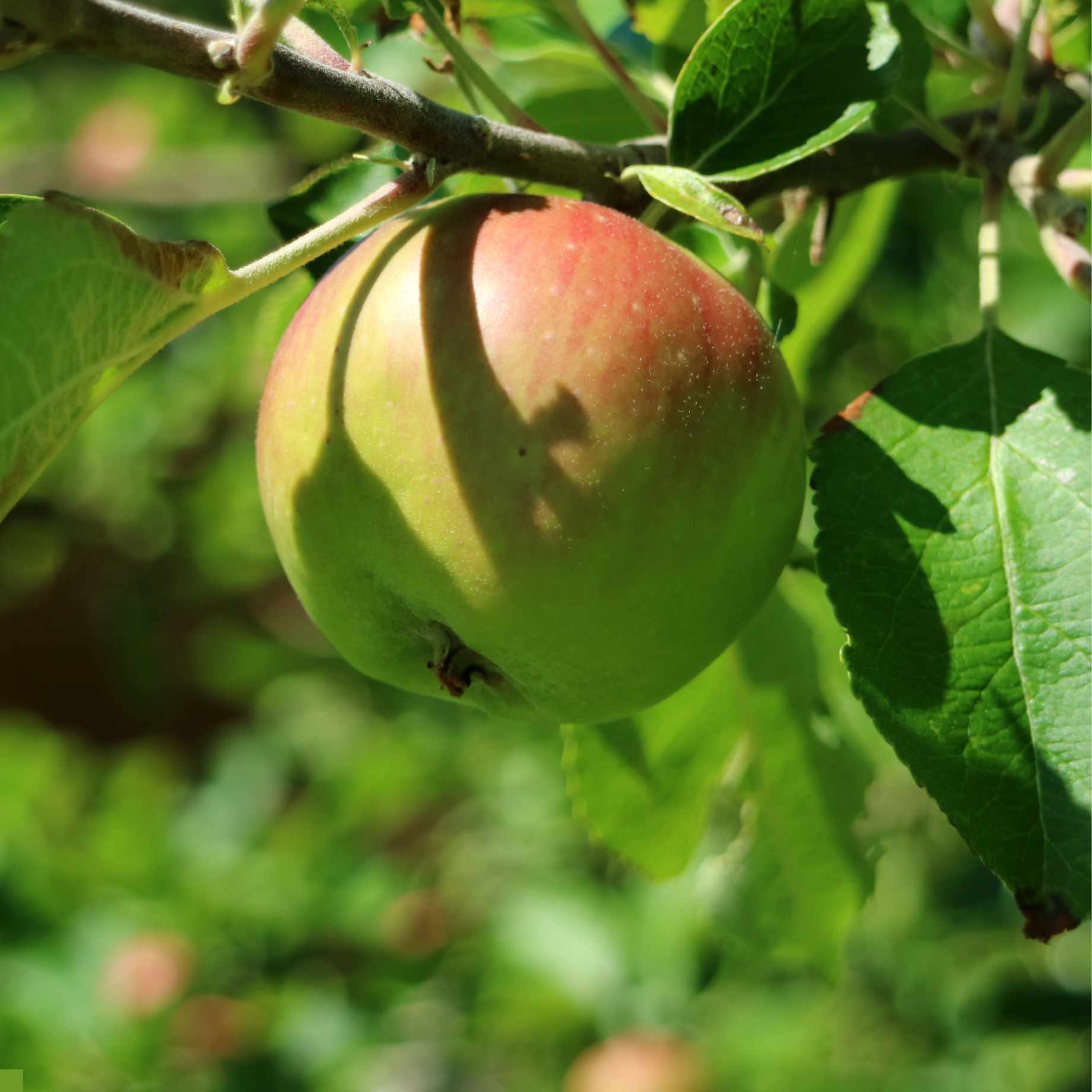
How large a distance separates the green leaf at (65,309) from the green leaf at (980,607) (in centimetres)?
34

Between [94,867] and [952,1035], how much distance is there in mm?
1324

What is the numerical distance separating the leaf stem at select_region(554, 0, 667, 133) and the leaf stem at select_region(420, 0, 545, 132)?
0.11 meters

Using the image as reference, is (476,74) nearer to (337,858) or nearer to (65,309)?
(65,309)

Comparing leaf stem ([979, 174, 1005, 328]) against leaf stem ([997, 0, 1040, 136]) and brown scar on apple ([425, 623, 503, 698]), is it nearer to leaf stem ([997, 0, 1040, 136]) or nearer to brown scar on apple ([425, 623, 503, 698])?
leaf stem ([997, 0, 1040, 136])

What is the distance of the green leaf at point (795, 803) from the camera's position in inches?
36.9

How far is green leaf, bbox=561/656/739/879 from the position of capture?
3.02 feet

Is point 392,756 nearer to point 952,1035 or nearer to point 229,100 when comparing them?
point 952,1035

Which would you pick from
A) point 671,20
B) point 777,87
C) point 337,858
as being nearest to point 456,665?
point 777,87

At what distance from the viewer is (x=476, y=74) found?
0.70 m

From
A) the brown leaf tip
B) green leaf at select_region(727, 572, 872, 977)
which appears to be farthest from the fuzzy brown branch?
green leaf at select_region(727, 572, 872, 977)

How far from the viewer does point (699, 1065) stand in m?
2.07

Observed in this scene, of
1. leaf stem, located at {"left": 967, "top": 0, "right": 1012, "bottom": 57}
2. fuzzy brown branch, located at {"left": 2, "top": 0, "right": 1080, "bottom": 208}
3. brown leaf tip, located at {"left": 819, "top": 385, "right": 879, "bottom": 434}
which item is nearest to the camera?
fuzzy brown branch, located at {"left": 2, "top": 0, "right": 1080, "bottom": 208}

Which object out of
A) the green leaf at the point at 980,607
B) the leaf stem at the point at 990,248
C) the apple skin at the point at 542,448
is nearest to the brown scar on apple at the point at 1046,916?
the green leaf at the point at 980,607

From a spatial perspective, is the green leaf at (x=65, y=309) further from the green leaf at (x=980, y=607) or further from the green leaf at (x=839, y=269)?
the green leaf at (x=839, y=269)
